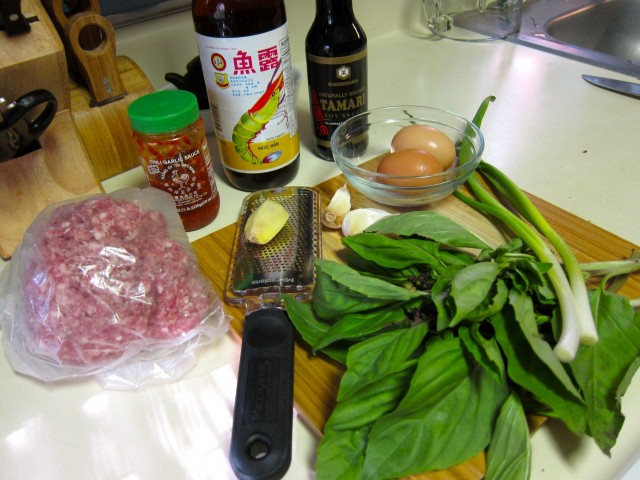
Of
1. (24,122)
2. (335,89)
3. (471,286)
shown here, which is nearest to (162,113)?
(24,122)

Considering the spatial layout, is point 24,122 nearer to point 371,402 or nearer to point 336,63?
point 336,63

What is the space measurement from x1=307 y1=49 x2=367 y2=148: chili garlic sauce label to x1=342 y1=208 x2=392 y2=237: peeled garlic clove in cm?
19

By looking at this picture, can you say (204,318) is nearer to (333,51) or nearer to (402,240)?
(402,240)

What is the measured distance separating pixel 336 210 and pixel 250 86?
0.19 metres

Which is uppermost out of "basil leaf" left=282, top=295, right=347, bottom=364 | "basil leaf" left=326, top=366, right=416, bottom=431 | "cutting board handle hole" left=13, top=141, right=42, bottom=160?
"cutting board handle hole" left=13, top=141, right=42, bottom=160

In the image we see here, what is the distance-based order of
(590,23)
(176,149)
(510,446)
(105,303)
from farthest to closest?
(590,23), (176,149), (105,303), (510,446)

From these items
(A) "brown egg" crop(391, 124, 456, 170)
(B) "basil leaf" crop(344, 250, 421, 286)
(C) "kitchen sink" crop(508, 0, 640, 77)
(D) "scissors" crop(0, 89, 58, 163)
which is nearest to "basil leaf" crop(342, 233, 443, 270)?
(B) "basil leaf" crop(344, 250, 421, 286)

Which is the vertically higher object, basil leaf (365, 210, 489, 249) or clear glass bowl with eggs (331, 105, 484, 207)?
basil leaf (365, 210, 489, 249)

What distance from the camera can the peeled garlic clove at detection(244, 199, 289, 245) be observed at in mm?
647

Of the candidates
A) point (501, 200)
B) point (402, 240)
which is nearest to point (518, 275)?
point (402, 240)

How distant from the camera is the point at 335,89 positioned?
0.75 metres

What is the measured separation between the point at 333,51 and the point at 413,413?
1.63 feet

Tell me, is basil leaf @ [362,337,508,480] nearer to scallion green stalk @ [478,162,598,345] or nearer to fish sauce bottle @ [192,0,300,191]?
scallion green stalk @ [478,162,598,345]

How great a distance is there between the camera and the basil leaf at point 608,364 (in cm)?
41
